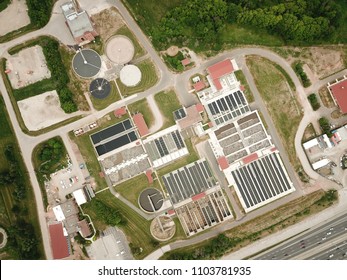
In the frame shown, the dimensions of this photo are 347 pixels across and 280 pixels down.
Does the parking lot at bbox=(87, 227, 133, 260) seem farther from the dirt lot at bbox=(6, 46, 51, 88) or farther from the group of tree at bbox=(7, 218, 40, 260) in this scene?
the dirt lot at bbox=(6, 46, 51, 88)

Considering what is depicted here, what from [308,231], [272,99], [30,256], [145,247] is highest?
[272,99]

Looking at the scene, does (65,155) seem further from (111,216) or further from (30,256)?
(30,256)

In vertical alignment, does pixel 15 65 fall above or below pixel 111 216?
above

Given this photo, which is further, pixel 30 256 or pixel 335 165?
pixel 335 165

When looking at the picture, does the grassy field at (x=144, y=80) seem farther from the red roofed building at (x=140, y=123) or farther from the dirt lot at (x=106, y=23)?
the dirt lot at (x=106, y=23)

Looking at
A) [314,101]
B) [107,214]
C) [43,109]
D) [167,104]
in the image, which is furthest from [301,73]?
[43,109]

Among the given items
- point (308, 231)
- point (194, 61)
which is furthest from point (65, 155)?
point (308, 231)

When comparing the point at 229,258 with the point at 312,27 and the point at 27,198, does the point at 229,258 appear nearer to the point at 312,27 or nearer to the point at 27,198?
the point at 27,198
